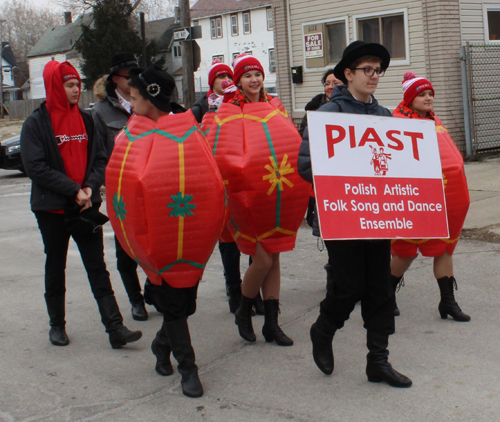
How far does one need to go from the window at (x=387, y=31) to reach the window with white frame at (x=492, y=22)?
5.42 ft

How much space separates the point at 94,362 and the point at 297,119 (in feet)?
41.7

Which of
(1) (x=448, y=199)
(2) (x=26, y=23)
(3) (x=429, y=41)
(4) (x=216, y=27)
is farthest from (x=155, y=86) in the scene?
(2) (x=26, y=23)

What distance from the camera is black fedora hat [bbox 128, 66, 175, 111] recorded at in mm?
3877

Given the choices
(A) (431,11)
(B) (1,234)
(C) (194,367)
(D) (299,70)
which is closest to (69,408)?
(C) (194,367)

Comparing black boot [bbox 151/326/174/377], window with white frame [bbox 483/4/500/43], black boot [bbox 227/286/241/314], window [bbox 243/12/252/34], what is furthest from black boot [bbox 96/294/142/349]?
window [bbox 243/12/252/34]

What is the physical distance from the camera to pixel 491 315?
16.6 feet

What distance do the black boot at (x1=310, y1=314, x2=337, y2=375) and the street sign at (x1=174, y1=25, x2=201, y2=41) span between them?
1010 cm

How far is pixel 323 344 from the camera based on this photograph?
4.06 metres

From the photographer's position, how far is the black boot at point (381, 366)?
3.85 m

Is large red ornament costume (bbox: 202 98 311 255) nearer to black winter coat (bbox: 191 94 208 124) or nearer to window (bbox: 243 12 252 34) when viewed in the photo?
black winter coat (bbox: 191 94 208 124)

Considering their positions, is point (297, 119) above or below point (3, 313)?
above

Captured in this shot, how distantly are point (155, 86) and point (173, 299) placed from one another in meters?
1.23

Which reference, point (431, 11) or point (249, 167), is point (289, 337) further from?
point (431, 11)

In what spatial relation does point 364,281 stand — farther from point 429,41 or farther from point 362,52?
point 429,41
